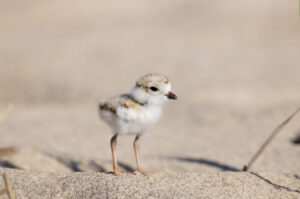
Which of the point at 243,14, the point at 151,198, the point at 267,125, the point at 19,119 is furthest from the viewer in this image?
the point at 243,14

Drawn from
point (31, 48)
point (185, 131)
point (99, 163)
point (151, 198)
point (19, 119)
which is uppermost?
point (31, 48)

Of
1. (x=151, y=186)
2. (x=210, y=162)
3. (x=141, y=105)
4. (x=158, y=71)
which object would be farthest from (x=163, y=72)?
(x=151, y=186)

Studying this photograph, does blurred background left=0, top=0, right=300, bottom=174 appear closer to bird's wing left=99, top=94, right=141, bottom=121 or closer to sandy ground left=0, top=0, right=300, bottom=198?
sandy ground left=0, top=0, right=300, bottom=198

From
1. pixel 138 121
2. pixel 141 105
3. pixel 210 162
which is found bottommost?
pixel 138 121

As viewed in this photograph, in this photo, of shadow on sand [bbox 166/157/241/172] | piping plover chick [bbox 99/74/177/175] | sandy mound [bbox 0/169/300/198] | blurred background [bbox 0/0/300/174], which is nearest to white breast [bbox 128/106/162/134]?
piping plover chick [bbox 99/74/177/175]

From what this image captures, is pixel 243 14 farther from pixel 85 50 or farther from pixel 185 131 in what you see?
pixel 185 131

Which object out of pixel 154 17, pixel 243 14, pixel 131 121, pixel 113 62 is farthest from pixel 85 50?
pixel 131 121

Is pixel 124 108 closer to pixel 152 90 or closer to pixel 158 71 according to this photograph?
pixel 152 90
